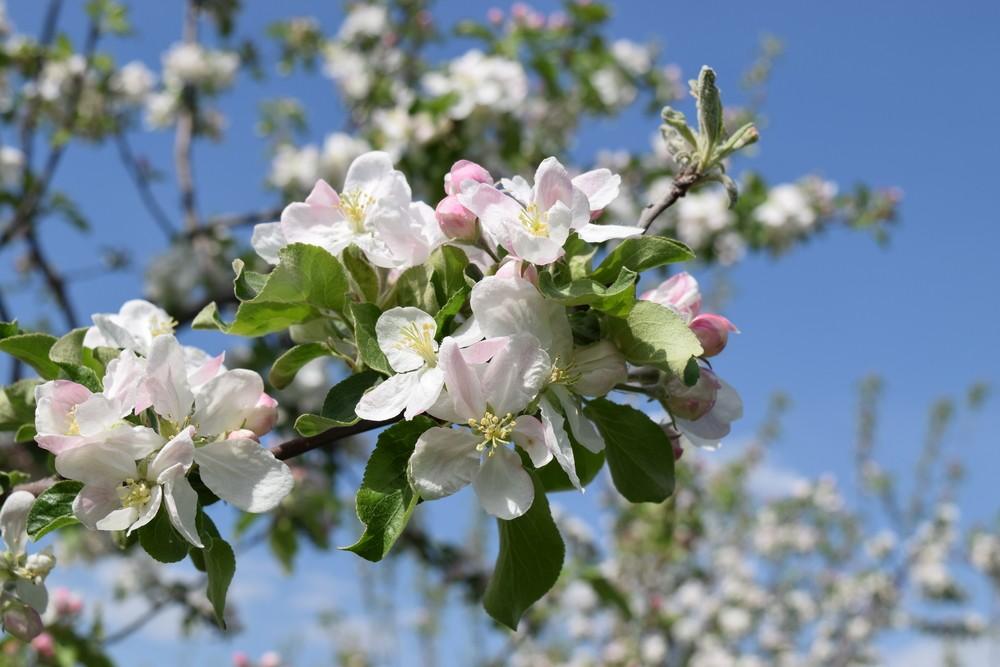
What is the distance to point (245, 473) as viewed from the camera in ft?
2.78

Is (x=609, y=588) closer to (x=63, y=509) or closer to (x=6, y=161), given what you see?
(x=63, y=509)

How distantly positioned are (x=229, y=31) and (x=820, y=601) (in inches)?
304

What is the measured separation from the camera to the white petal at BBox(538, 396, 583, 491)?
2.63 feet

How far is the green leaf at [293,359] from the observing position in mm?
984

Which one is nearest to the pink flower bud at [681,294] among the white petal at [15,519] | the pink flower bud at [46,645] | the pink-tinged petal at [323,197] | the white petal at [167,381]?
the pink-tinged petal at [323,197]

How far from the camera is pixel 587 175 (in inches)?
38.1

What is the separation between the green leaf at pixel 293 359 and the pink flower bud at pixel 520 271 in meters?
0.23

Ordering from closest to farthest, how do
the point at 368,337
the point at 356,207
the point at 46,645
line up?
the point at 368,337 → the point at 356,207 → the point at 46,645

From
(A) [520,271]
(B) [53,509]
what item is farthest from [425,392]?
(B) [53,509]

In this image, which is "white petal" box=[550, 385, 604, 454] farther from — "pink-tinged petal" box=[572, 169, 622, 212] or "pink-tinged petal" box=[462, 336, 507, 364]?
"pink-tinged petal" box=[572, 169, 622, 212]

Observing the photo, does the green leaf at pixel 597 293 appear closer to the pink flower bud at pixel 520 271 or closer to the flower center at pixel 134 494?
the pink flower bud at pixel 520 271

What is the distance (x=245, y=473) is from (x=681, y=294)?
467mm

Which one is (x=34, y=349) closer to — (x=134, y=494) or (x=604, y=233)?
(x=134, y=494)

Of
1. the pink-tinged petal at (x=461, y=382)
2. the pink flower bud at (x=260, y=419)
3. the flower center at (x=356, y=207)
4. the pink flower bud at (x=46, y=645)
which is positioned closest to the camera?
the pink-tinged petal at (x=461, y=382)
